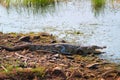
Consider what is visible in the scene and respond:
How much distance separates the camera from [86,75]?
17.2ft

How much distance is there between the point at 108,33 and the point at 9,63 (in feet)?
11.3

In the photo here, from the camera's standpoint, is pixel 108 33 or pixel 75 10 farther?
pixel 75 10

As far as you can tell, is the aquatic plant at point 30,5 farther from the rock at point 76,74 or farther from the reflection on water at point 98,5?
the rock at point 76,74

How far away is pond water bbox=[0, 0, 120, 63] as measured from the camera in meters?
8.02

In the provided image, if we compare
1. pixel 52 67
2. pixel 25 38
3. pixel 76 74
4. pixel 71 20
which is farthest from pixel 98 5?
pixel 76 74

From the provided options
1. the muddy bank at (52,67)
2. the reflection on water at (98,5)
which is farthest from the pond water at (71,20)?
the muddy bank at (52,67)

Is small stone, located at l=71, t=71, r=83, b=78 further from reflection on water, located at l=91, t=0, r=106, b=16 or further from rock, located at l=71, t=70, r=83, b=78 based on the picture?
reflection on water, located at l=91, t=0, r=106, b=16

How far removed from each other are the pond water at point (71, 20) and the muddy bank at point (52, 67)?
701 millimetres

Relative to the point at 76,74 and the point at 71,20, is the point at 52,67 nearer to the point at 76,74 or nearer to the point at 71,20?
the point at 76,74

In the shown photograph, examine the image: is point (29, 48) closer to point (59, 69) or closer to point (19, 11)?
point (59, 69)

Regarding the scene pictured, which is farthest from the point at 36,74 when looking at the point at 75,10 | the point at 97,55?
the point at 75,10

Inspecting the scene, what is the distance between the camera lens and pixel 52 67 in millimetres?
5430

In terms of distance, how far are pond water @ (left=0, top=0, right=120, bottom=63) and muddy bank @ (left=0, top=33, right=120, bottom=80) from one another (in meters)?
0.70

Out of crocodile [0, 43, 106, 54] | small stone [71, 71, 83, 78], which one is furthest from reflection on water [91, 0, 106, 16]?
small stone [71, 71, 83, 78]
